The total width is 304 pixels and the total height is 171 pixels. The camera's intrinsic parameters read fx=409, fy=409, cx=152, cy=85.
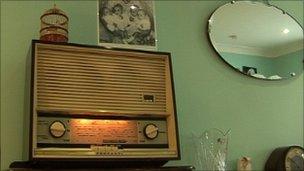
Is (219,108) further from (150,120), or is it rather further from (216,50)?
(150,120)

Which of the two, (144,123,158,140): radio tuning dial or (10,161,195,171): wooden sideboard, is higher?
(144,123,158,140): radio tuning dial

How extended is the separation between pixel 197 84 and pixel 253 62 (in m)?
0.39

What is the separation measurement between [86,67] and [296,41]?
1.41 meters

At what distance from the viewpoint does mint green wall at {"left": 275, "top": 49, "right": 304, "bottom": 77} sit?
2.30 meters

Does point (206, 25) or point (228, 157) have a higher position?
point (206, 25)

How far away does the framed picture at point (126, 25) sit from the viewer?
1.88 m

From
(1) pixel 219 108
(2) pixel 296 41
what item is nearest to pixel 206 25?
(1) pixel 219 108

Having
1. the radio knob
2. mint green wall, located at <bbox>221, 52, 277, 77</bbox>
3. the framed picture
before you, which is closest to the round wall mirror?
mint green wall, located at <bbox>221, 52, 277, 77</bbox>

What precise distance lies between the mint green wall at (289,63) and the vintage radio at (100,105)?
3.10ft

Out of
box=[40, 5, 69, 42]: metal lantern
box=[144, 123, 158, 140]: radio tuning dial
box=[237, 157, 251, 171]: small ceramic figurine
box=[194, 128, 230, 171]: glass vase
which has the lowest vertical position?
box=[237, 157, 251, 171]: small ceramic figurine

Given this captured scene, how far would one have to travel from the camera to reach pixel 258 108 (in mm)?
2180

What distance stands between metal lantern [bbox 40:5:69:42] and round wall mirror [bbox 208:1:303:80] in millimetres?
855

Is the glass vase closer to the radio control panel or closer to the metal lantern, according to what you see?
the radio control panel

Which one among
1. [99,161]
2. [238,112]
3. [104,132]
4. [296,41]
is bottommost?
[99,161]
